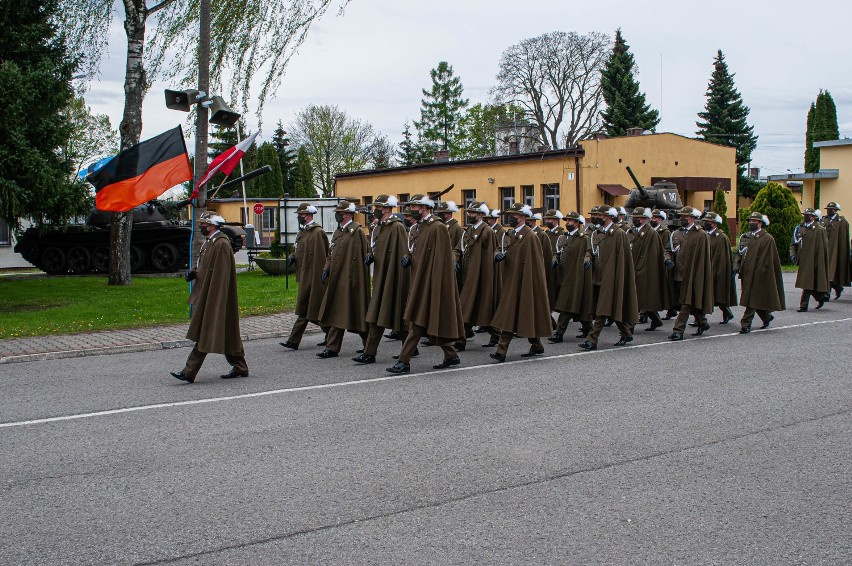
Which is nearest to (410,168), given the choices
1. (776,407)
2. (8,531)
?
(776,407)

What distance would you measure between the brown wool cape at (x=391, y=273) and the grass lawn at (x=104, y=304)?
505 cm

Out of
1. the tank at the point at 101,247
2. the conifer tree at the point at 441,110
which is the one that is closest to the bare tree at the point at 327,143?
the conifer tree at the point at 441,110

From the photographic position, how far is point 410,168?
138ft

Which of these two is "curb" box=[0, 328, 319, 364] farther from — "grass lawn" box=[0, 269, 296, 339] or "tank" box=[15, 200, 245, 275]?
"tank" box=[15, 200, 245, 275]

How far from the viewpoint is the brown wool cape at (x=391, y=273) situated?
1091cm

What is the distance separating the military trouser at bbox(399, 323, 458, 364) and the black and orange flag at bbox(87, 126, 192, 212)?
6.49m

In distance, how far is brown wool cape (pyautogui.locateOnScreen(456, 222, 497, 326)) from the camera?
37.0 feet

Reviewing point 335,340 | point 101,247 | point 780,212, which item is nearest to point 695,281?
point 335,340

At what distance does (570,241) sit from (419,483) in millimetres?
8252

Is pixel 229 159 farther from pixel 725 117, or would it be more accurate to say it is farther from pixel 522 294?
pixel 725 117

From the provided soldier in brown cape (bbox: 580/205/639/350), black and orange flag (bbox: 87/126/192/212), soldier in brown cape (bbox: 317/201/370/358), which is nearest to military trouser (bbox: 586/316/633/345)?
soldier in brown cape (bbox: 580/205/639/350)

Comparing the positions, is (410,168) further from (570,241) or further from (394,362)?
(394,362)

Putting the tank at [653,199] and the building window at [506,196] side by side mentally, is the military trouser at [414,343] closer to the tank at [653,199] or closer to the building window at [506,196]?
the tank at [653,199]

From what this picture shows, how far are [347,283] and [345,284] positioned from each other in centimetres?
3
